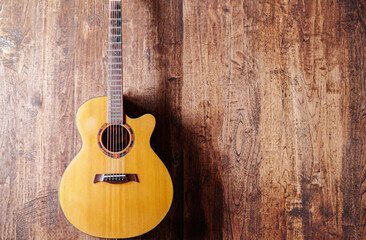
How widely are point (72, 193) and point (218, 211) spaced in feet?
2.13

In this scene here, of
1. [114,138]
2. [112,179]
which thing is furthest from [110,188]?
[114,138]

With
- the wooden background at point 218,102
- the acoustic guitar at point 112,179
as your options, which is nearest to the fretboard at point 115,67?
the acoustic guitar at point 112,179

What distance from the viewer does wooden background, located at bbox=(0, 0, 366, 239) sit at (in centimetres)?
119

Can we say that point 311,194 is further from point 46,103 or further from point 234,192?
point 46,103

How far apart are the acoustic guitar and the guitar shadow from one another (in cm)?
15

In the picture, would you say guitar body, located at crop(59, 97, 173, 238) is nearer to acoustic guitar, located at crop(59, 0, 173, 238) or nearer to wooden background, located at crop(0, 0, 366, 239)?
acoustic guitar, located at crop(59, 0, 173, 238)

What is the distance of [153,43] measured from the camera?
3.98ft

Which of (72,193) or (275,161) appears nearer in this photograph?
(72,193)

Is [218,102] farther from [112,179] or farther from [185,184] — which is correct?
[112,179]

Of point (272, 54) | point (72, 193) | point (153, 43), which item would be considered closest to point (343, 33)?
point (272, 54)

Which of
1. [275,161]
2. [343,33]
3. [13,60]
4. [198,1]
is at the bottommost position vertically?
[275,161]

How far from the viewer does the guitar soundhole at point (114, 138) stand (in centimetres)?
105

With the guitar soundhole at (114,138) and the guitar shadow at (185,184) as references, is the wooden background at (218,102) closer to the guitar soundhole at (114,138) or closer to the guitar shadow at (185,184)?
the guitar shadow at (185,184)

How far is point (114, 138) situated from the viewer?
3.48ft
